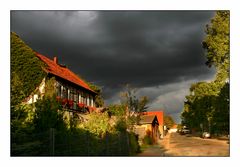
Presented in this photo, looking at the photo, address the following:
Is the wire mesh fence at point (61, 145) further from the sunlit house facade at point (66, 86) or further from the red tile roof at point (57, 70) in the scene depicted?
the red tile roof at point (57, 70)

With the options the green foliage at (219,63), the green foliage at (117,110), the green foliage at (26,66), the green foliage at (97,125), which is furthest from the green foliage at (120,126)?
the green foliage at (219,63)

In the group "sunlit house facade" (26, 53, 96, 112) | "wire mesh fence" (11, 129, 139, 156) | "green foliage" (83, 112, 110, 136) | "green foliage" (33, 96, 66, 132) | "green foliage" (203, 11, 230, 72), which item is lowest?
"wire mesh fence" (11, 129, 139, 156)

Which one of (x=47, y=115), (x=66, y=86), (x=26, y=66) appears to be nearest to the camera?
(x=47, y=115)

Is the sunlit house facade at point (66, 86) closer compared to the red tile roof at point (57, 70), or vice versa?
the sunlit house facade at point (66, 86)

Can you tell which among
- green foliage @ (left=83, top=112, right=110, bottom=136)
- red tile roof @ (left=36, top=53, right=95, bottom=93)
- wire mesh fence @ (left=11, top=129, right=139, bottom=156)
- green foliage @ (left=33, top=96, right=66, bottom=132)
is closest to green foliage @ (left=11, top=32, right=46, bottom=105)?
red tile roof @ (left=36, top=53, right=95, bottom=93)

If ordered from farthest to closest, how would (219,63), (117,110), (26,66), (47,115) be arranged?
(117,110) < (26,66) < (219,63) < (47,115)

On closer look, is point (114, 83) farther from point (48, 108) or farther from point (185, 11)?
point (185, 11)

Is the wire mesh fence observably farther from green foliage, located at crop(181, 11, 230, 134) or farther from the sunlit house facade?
the sunlit house facade

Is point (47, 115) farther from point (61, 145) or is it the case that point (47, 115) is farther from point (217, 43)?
point (217, 43)

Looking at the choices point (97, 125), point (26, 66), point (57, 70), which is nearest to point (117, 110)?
point (57, 70)
